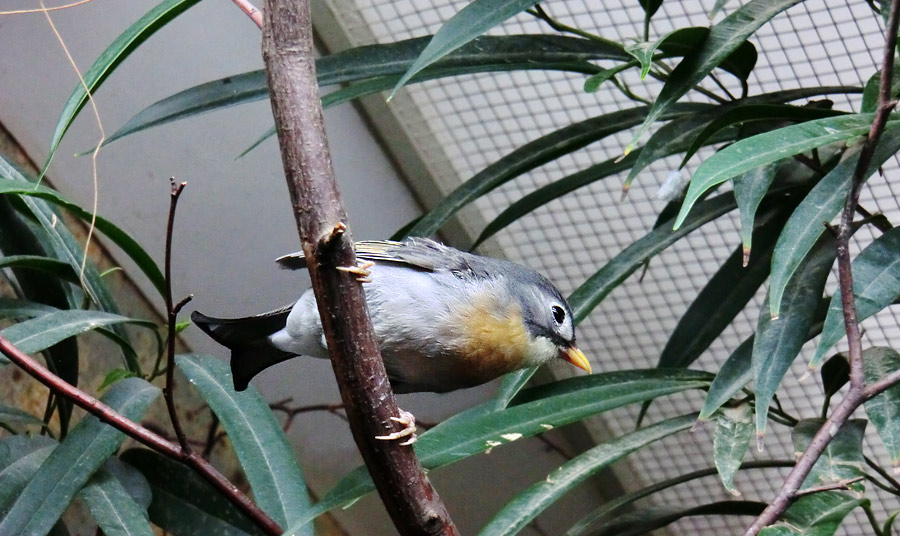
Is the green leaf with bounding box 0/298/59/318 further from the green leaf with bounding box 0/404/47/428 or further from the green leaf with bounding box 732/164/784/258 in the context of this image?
the green leaf with bounding box 732/164/784/258

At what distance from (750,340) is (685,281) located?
807 mm

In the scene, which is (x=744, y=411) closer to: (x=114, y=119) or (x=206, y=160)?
(x=206, y=160)

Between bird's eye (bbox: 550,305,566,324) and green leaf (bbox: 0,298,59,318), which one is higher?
green leaf (bbox: 0,298,59,318)

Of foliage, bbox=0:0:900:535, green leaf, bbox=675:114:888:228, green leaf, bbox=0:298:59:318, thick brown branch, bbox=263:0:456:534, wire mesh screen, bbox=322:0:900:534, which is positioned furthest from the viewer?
wire mesh screen, bbox=322:0:900:534

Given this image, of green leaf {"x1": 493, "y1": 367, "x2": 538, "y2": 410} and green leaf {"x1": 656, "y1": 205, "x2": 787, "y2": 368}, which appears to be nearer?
green leaf {"x1": 493, "y1": 367, "x2": 538, "y2": 410}

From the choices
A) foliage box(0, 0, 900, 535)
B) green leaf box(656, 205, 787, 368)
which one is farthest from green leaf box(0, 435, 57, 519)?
green leaf box(656, 205, 787, 368)

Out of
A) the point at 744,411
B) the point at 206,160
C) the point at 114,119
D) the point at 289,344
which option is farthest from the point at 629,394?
the point at 114,119

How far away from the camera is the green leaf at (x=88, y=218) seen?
45.0 inches

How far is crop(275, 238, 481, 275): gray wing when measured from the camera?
1272 millimetres

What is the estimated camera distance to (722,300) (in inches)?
59.0

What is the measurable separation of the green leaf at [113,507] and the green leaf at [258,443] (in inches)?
6.4

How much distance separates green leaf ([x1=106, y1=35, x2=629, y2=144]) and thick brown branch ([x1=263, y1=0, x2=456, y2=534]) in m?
0.52

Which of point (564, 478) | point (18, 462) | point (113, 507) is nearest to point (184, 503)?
A: point (113, 507)

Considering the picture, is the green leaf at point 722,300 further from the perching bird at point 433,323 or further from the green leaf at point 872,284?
the green leaf at point 872,284
